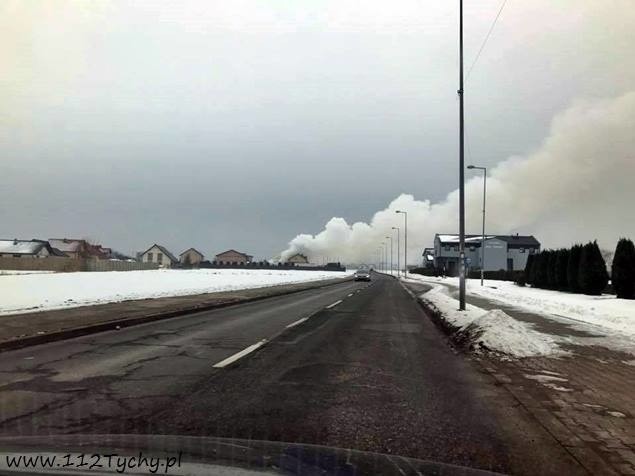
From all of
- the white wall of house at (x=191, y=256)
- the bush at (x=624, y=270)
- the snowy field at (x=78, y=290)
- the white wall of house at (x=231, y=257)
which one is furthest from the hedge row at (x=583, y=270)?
the white wall of house at (x=191, y=256)

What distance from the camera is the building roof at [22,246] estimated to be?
130750mm

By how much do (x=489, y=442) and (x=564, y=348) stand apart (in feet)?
23.8

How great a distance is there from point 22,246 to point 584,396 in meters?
144

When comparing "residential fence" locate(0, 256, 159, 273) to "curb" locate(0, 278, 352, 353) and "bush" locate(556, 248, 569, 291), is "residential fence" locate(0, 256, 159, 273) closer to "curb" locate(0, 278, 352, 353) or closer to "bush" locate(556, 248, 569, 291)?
"bush" locate(556, 248, 569, 291)

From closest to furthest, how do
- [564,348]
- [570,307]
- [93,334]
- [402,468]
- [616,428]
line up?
1. [402,468]
2. [616,428]
3. [564,348]
4. [93,334]
5. [570,307]

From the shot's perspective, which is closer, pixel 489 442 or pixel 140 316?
pixel 489 442

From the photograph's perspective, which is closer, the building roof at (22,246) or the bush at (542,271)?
the bush at (542,271)

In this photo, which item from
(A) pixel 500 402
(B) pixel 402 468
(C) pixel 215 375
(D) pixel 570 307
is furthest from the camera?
(D) pixel 570 307

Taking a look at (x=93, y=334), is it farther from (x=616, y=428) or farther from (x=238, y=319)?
(x=616, y=428)

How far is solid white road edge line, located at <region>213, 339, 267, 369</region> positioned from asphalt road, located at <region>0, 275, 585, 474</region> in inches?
1.4

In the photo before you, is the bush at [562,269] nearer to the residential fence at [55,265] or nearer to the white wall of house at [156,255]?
the residential fence at [55,265]

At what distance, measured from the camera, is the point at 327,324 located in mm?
16469

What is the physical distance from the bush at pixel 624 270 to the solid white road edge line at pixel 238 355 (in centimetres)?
2243

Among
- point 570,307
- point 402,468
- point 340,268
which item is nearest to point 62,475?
point 402,468
